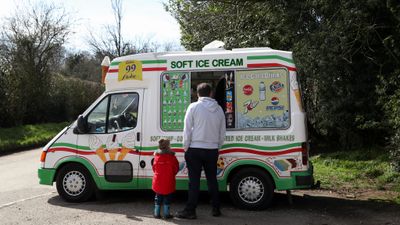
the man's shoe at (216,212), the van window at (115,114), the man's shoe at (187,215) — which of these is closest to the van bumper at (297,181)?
the man's shoe at (216,212)

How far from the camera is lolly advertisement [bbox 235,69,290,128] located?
7.23 metres

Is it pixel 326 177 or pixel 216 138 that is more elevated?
pixel 216 138

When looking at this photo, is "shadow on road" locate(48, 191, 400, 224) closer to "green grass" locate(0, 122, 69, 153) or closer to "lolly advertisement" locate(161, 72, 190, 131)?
"lolly advertisement" locate(161, 72, 190, 131)

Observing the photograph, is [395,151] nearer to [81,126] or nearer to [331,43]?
[331,43]

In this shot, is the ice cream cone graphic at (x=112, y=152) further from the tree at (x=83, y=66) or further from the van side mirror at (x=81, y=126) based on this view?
the tree at (x=83, y=66)

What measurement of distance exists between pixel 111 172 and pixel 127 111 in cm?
104

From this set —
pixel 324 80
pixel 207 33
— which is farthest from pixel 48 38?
pixel 324 80

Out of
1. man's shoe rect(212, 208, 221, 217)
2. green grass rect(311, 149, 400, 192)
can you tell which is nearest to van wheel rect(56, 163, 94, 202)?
man's shoe rect(212, 208, 221, 217)

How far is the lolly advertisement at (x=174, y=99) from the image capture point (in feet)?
24.9

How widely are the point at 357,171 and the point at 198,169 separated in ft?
18.8

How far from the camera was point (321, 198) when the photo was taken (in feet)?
27.6

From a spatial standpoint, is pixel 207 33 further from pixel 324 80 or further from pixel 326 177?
pixel 326 177

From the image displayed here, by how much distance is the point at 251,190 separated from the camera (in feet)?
23.8

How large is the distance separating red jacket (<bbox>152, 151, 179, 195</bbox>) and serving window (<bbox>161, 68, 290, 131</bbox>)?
814mm
